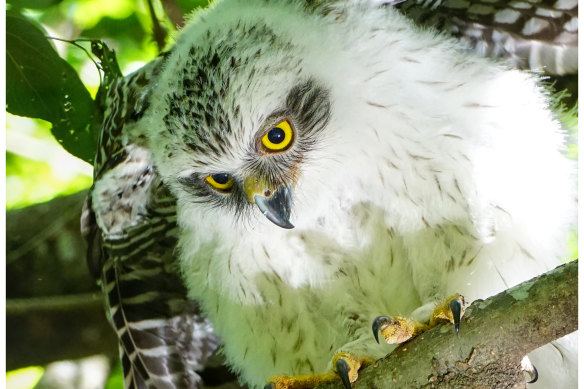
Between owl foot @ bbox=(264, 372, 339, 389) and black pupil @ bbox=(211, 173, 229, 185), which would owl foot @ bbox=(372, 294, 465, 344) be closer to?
owl foot @ bbox=(264, 372, 339, 389)

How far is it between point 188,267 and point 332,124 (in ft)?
1.48

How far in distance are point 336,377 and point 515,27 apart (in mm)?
700

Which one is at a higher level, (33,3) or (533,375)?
(33,3)

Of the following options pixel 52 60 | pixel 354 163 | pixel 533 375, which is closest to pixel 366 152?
pixel 354 163

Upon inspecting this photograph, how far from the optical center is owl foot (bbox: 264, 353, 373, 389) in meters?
1.06

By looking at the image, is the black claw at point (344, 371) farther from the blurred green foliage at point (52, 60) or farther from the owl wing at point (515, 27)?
the blurred green foliage at point (52, 60)

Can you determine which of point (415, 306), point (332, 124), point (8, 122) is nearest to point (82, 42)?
point (8, 122)

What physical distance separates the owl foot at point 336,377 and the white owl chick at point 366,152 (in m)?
0.04

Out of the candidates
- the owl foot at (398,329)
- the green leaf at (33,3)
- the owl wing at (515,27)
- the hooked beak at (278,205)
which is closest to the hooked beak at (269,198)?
the hooked beak at (278,205)

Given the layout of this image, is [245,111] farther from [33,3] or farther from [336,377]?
[33,3]

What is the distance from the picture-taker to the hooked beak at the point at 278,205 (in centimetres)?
113

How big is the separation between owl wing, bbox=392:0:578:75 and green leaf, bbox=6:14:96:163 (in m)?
0.69

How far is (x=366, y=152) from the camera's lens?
1.24 m

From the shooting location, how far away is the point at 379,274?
4.25 ft
